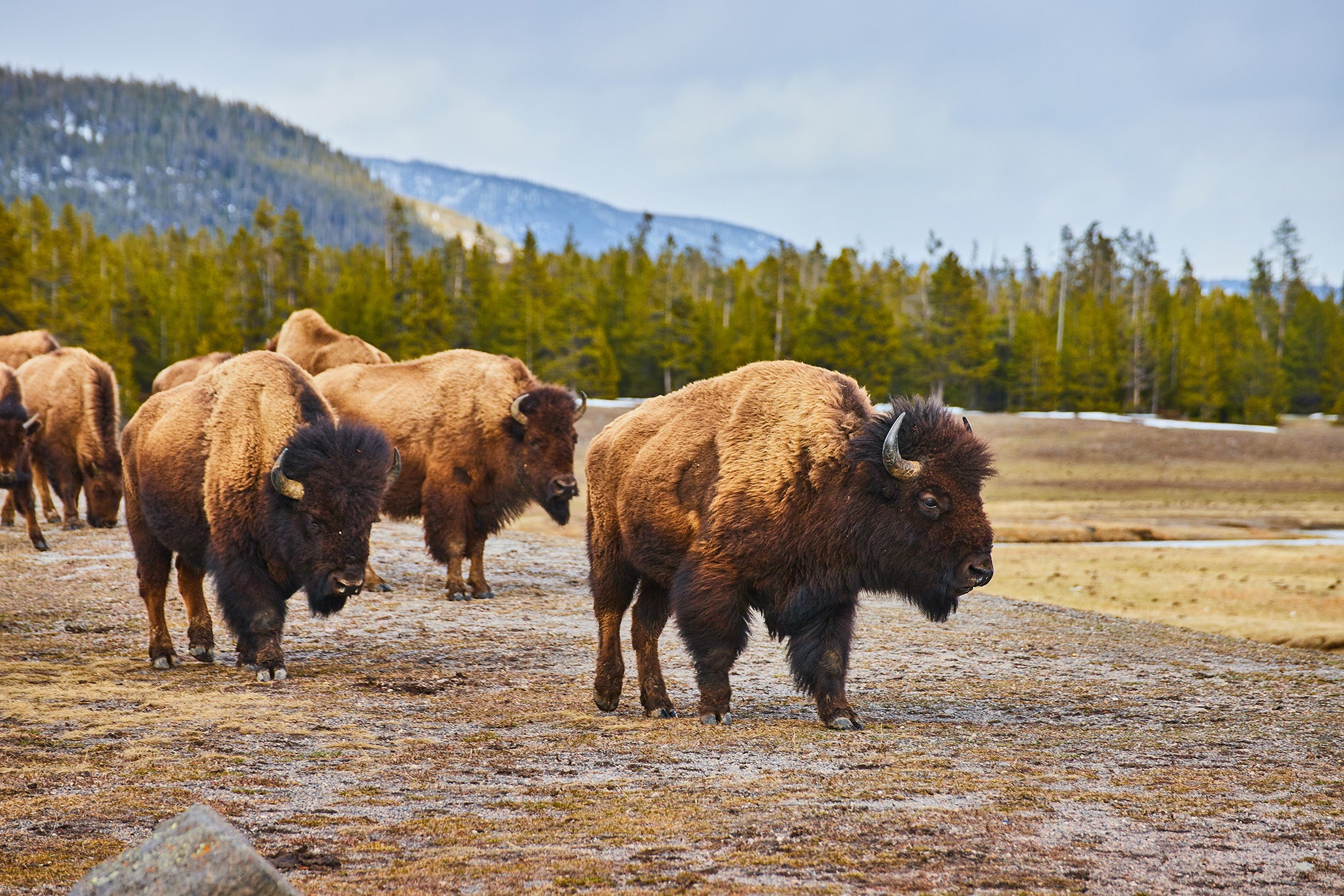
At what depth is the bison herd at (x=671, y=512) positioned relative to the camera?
286 inches

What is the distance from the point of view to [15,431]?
15.5 metres

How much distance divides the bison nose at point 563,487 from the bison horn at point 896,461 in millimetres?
6344

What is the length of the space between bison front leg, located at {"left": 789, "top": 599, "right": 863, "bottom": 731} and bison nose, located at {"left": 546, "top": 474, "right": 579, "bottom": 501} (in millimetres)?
6149

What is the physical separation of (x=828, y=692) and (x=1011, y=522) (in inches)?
895

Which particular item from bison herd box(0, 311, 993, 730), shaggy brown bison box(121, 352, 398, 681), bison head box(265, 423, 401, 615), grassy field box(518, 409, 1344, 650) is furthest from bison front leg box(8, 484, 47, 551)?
grassy field box(518, 409, 1344, 650)

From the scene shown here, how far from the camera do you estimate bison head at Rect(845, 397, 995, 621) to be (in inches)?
284

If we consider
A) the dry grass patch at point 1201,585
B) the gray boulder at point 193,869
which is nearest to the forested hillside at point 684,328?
the dry grass patch at point 1201,585

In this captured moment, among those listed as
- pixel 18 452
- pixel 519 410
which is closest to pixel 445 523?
pixel 519 410

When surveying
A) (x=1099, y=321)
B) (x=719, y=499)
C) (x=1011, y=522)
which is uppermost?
(x=1099, y=321)

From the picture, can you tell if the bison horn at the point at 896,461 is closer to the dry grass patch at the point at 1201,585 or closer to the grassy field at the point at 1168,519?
the grassy field at the point at 1168,519

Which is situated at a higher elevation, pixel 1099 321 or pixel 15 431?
pixel 1099 321

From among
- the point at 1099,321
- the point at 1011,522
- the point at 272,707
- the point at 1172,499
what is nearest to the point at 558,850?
the point at 272,707

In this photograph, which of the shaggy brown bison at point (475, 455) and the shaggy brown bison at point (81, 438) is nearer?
the shaggy brown bison at point (475, 455)

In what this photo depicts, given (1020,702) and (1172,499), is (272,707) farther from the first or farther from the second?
(1172,499)
